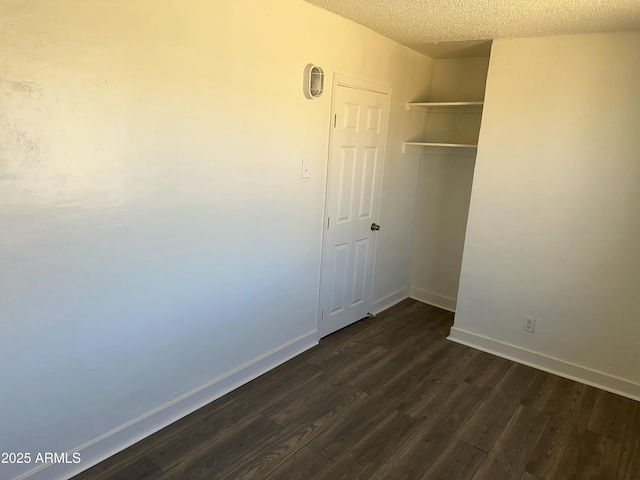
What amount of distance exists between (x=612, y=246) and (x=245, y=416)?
2.67 meters

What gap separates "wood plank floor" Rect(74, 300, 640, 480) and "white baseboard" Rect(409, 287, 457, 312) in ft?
3.22

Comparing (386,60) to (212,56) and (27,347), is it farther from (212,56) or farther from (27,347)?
(27,347)

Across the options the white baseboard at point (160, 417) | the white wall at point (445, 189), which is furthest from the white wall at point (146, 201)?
the white wall at point (445, 189)

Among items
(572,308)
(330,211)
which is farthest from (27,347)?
(572,308)

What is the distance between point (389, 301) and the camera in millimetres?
4258

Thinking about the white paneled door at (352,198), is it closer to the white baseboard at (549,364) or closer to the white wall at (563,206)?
the white wall at (563,206)

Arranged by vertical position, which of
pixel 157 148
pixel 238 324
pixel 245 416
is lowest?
pixel 245 416

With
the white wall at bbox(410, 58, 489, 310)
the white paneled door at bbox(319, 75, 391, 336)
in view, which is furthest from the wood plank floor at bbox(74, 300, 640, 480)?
the white wall at bbox(410, 58, 489, 310)

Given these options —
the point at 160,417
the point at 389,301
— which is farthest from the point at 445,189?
the point at 160,417

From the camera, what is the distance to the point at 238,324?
105 inches

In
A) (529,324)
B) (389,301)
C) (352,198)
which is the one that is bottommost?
(389,301)

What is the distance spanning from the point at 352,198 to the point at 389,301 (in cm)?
134

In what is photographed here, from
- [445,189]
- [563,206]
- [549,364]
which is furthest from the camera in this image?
[445,189]

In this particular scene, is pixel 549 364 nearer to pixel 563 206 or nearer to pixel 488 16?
pixel 563 206
